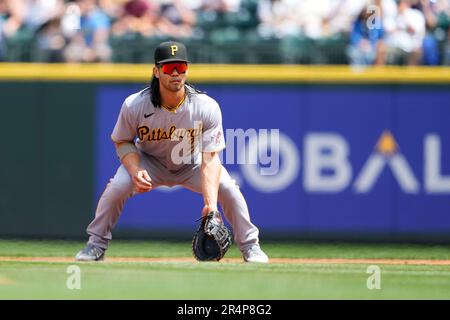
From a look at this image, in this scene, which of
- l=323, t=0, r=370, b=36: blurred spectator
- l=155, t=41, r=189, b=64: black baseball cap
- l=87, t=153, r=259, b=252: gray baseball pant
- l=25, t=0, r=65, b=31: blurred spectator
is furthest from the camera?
l=323, t=0, r=370, b=36: blurred spectator

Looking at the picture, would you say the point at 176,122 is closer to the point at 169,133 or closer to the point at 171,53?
the point at 169,133

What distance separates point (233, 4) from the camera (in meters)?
12.2

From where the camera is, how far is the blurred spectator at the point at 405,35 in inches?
451

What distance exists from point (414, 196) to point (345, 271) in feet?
12.1

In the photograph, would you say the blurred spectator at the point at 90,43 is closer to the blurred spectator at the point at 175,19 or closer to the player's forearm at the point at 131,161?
the blurred spectator at the point at 175,19

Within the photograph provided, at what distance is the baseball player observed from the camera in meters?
8.12

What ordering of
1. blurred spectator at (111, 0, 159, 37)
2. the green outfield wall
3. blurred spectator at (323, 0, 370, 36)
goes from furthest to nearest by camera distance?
blurred spectator at (111, 0, 159, 37) → blurred spectator at (323, 0, 370, 36) → the green outfield wall

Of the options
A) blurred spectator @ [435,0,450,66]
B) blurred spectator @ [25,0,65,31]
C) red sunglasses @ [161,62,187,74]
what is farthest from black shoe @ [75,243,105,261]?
blurred spectator @ [435,0,450,66]

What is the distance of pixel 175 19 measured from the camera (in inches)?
472

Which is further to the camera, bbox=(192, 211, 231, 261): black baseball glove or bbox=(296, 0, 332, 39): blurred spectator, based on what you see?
bbox=(296, 0, 332, 39): blurred spectator

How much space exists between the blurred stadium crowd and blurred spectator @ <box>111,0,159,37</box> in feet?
0.03

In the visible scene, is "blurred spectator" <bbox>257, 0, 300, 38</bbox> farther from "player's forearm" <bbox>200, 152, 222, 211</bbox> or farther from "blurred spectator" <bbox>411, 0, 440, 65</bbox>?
"player's forearm" <bbox>200, 152, 222, 211</bbox>

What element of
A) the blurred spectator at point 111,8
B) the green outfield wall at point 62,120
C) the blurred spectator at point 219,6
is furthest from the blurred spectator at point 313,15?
the blurred spectator at point 111,8

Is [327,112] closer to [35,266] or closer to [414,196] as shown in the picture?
[414,196]
